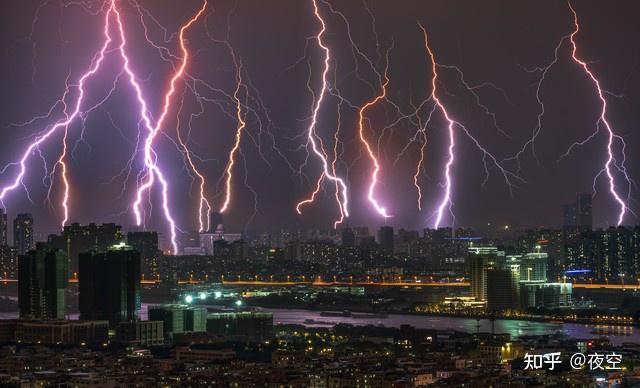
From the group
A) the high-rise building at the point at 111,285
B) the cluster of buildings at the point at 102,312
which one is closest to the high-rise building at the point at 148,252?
the cluster of buildings at the point at 102,312

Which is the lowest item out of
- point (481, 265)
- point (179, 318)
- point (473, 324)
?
point (473, 324)

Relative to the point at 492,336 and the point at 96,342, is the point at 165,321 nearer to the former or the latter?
the point at 96,342

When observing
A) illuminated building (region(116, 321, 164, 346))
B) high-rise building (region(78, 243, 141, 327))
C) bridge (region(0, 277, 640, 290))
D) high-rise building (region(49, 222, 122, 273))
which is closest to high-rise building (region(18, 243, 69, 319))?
high-rise building (region(78, 243, 141, 327))

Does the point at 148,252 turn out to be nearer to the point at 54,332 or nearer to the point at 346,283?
the point at 346,283

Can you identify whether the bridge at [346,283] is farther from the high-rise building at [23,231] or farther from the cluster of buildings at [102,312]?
the cluster of buildings at [102,312]
